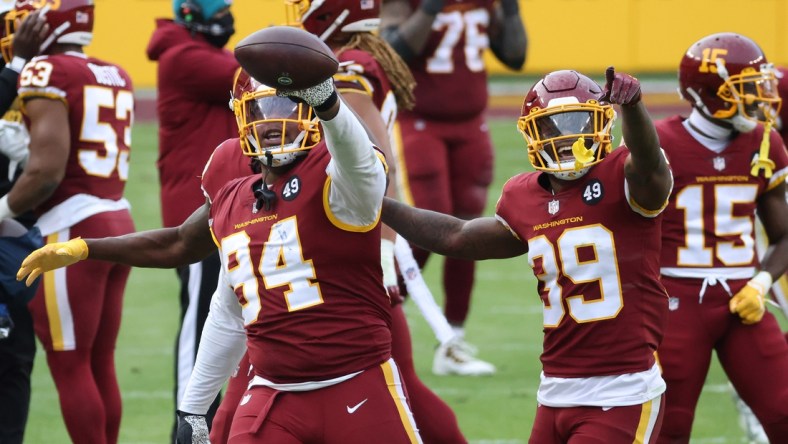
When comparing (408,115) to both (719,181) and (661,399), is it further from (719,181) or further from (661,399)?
(661,399)

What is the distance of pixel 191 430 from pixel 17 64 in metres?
1.92

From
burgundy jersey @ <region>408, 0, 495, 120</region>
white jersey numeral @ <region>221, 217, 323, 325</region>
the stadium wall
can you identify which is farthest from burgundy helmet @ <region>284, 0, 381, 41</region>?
the stadium wall

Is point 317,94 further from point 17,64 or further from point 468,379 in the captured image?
point 468,379

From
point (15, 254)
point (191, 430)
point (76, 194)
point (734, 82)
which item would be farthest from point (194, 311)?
point (734, 82)

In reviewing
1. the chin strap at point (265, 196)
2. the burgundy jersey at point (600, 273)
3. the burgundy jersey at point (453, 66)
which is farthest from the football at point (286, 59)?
the burgundy jersey at point (453, 66)

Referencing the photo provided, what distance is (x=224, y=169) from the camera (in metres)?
4.32

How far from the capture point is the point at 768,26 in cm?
1862

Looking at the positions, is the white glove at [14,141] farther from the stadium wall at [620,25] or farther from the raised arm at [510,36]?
the stadium wall at [620,25]

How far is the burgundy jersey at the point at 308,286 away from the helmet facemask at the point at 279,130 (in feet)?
0.15

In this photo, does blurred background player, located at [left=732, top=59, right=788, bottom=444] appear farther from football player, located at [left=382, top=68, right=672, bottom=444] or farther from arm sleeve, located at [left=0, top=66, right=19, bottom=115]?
arm sleeve, located at [left=0, top=66, right=19, bottom=115]

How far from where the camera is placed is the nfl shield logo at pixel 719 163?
498 cm

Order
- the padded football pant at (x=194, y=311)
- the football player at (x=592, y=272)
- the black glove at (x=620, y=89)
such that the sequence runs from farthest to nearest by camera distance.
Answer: the padded football pant at (x=194, y=311), the football player at (x=592, y=272), the black glove at (x=620, y=89)

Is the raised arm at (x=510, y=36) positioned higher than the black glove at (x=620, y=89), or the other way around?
the black glove at (x=620, y=89)

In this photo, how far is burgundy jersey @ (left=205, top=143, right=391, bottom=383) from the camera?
12.3ft
